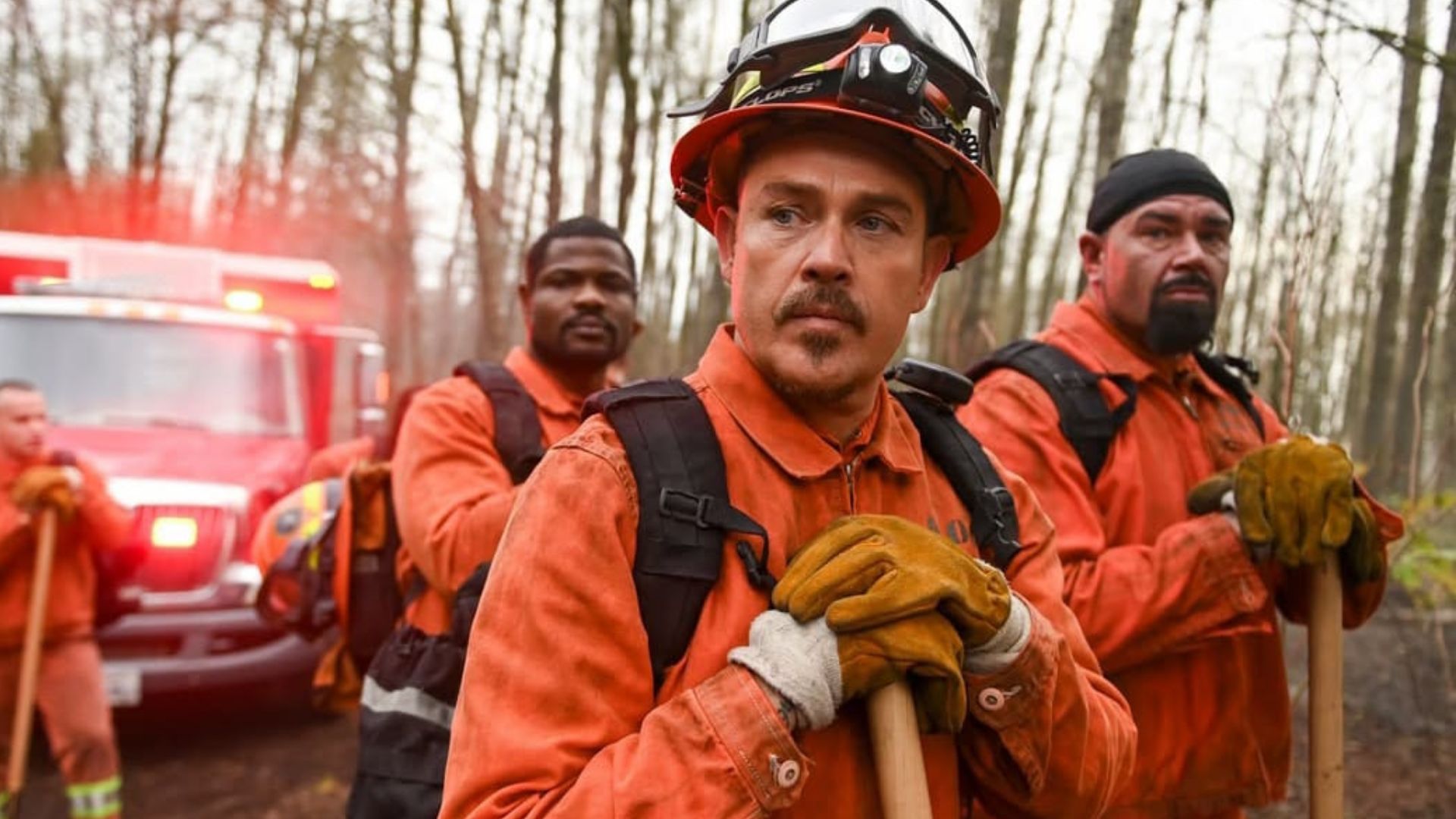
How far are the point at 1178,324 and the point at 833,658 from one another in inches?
74.7

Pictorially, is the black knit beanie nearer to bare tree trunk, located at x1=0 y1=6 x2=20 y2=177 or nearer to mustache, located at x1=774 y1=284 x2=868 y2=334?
mustache, located at x1=774 y1=284 x2=868 y2=334

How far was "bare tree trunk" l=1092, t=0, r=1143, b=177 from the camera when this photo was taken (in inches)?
202

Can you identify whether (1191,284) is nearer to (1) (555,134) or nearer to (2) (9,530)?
(2) (9,530)

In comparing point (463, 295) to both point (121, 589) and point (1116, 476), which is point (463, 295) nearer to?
point (121, 589)

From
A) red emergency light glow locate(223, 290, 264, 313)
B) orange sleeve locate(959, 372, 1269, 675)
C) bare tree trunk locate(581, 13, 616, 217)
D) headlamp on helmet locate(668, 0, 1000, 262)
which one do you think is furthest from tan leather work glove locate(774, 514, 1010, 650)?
bare tree trunk locate(581, 13, 616, 217)

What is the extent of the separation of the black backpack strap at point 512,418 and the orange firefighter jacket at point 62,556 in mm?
2614

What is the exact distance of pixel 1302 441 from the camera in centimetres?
243

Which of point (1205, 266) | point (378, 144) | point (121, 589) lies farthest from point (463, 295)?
point (1205, 266)

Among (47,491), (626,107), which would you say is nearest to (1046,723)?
(47,491)

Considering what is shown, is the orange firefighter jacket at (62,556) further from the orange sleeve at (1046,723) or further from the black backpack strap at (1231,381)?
the black backpack strap at (1231,381)

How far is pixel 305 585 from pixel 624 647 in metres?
2.57

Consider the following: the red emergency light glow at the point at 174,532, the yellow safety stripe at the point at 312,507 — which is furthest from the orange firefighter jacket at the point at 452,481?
the red emergency light glow at the point at 174,532

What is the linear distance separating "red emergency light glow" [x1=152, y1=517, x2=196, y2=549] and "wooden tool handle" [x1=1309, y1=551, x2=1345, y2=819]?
5.71 m

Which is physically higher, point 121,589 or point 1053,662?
point 1053,662
